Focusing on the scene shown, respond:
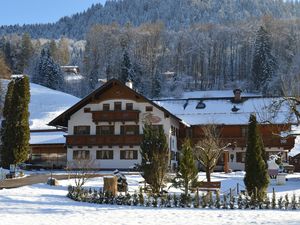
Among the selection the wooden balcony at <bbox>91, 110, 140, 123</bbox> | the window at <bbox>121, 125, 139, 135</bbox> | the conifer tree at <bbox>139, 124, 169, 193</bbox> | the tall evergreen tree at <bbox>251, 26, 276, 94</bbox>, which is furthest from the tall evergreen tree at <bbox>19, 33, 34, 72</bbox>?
the conifer tree at <bbox>139, 124, 169, 193</bbox>

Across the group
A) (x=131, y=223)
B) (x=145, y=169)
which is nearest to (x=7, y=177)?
(x=145, y=169)

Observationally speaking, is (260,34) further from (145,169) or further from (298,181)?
(145,169)

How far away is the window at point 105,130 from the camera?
48312mm

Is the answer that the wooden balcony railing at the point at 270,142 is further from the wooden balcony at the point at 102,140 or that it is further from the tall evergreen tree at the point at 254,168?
the tall evergreen tree at the point at 254,168

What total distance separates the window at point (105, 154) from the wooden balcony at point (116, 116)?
3.22 meters

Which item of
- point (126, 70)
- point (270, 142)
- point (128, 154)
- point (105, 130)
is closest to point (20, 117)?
point (105, 130)

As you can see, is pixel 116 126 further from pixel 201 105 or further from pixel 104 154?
pixel 201 105

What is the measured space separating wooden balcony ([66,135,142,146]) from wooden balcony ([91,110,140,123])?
5.39 feet

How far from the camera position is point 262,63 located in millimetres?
90625

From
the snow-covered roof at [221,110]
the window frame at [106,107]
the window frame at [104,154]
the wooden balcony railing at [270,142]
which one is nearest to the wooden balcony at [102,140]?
the window frame at [104,154]

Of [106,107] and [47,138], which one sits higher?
[106,107]

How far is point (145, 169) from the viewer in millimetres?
24516

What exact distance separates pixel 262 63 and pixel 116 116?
167 feet

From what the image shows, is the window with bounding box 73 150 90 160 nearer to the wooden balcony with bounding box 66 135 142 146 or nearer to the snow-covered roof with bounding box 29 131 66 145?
the wooden balcony with bounding box 66 135 142 146
